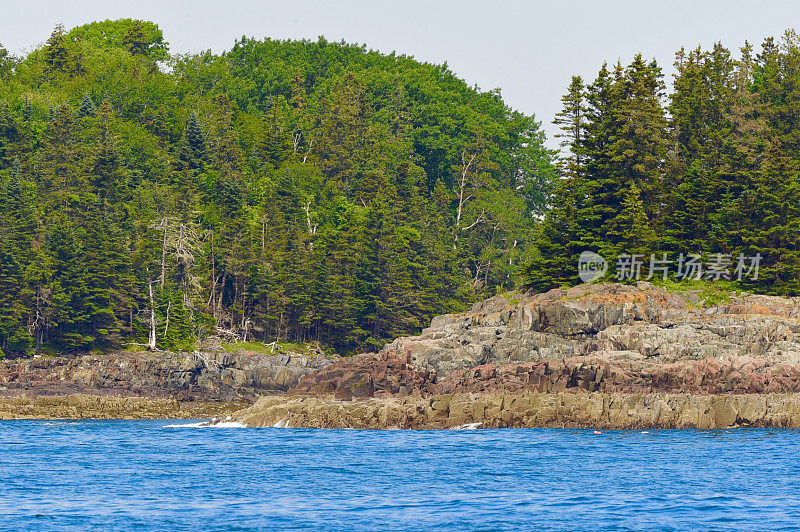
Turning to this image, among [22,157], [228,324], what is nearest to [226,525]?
[228,324]

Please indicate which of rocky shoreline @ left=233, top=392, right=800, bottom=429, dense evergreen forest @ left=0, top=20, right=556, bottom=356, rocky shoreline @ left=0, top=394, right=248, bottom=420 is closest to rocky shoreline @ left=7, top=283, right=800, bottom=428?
rocky shoreline @ left=233, top=392, right=800, bottom=429

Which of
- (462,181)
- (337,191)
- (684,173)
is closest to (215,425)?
(684,173)

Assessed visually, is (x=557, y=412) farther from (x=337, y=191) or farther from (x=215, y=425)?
(x=337, y=191)

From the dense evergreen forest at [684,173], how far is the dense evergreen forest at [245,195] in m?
7.20

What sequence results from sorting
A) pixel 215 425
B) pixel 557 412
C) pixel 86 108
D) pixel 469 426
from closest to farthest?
pixel 557 412, pixel 469 426, pixel 215 425, pixel 86 108

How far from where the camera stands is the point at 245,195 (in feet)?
340

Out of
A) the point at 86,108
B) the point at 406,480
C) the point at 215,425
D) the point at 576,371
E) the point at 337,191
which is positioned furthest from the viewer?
the point at 86,108

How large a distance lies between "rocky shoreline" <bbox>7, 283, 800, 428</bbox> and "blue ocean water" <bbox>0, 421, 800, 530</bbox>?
1857mm

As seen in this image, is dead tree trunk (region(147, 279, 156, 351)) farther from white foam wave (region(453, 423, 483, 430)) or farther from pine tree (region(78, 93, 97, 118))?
pine tree (region(78, 93, 97, 118))

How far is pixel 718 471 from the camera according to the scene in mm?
39125

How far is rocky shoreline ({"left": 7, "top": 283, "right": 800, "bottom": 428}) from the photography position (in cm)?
5241

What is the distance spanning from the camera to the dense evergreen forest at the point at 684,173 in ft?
230

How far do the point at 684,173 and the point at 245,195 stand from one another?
41.7 meters

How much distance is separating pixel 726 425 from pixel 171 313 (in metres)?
45.3
